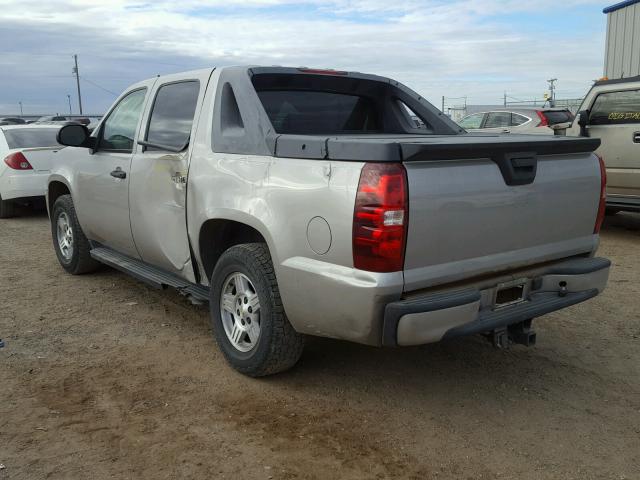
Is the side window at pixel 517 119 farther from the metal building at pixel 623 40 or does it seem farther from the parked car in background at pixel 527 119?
the metal building at pixel 623 40

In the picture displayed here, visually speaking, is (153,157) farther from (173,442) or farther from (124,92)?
(173,442)

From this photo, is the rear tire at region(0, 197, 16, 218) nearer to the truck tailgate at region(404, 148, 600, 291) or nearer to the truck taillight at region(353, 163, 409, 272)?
the truck taillight at region(353, 163, 409, 272)

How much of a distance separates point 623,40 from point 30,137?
14117mm

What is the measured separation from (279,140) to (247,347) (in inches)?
50.9

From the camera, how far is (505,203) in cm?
326

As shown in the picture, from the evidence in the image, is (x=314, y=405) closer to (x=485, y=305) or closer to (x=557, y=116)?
(x=485, y=305)

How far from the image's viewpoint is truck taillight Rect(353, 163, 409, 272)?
Answer: 2.88 m

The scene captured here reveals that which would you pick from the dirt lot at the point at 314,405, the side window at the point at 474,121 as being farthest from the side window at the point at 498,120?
the dirt lot at the point at 314,405

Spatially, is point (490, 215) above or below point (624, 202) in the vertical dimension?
above

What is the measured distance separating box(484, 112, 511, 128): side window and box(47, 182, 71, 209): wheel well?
30.5 feet

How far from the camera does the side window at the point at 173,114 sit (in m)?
4.32

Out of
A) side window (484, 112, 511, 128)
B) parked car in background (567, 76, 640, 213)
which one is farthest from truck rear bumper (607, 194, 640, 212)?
side window (484, 112, 511, 128)

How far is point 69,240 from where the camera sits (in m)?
6.28

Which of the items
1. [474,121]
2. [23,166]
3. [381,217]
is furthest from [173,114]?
[474,121]
